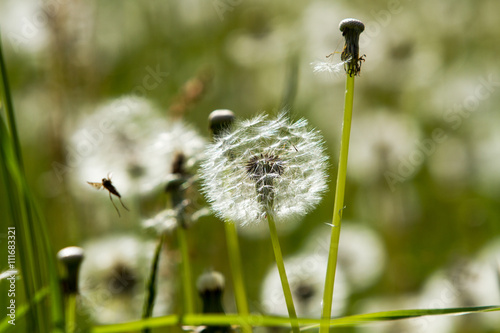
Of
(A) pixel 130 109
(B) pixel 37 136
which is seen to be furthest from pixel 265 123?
(B) pixel 37 136

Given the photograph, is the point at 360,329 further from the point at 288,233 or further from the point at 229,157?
the point at 229,157

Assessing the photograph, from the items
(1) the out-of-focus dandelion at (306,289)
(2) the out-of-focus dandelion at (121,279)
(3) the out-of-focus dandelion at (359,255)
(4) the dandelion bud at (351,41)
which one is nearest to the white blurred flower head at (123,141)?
(2) the out-of-focus dandelion at (121,279)

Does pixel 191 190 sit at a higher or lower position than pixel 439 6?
lower

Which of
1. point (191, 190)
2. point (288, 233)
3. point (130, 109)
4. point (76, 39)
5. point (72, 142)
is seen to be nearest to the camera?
point (191, 190)

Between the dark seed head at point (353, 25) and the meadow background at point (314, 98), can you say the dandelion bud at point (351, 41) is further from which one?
the meadow background at point (314, 98)

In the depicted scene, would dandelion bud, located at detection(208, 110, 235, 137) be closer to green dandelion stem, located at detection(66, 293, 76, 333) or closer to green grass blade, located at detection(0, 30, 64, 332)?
green grass blade, located at detection(0, 30, 64, 332)

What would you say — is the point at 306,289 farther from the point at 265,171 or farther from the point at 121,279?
the point at 265,171

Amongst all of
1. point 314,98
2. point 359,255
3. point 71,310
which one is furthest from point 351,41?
point 314,98
